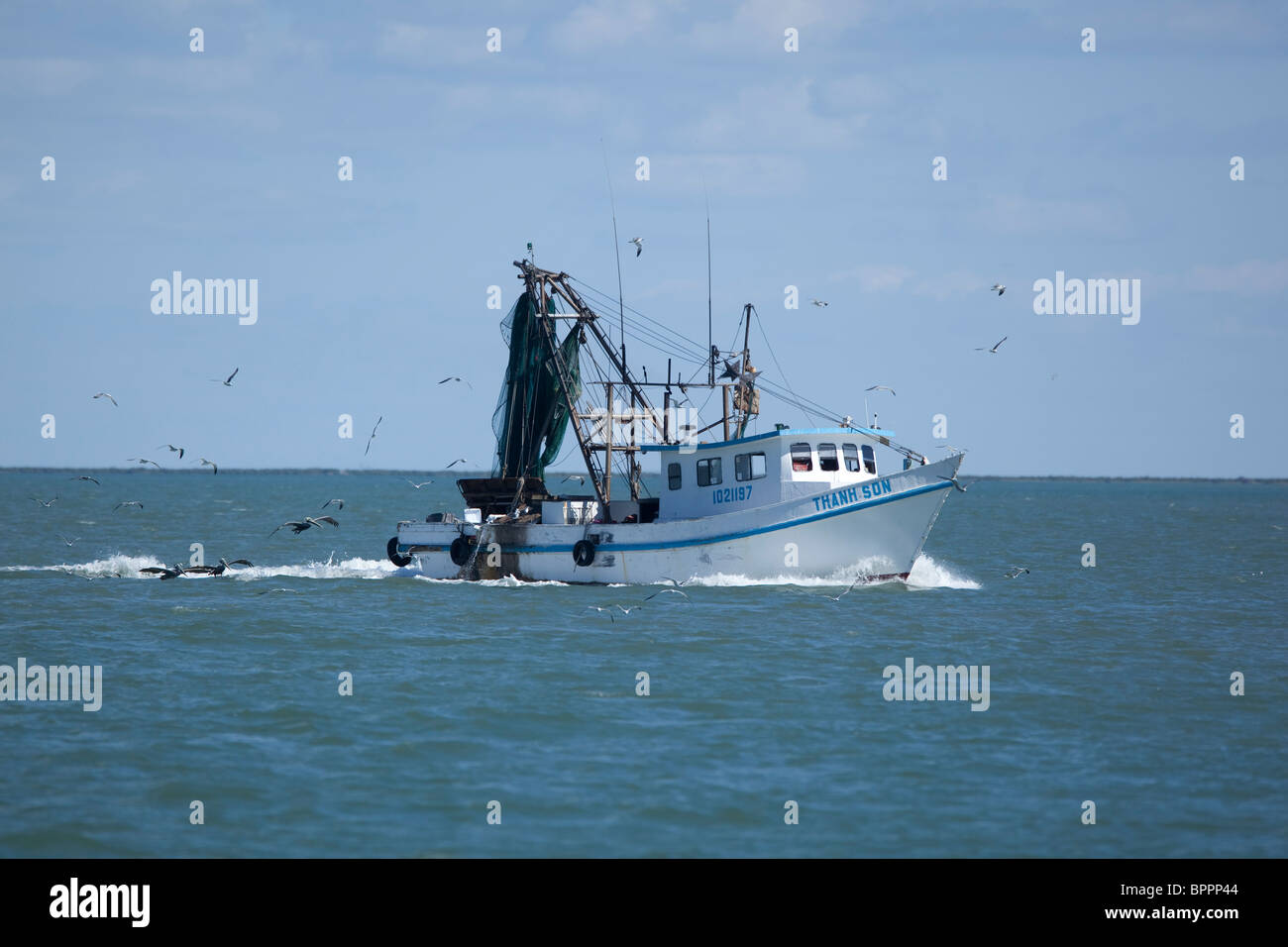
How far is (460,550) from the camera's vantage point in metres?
40.5

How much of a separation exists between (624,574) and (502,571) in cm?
435

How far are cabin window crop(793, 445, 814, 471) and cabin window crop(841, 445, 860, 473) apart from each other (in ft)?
3.28

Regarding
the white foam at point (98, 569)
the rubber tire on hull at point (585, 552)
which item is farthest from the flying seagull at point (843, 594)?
the white foam at point (98, 569)

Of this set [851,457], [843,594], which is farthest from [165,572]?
[851,457]

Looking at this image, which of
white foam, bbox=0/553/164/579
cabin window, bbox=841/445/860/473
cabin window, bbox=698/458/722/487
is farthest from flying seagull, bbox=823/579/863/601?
white foam, bbox=0/553/164/579

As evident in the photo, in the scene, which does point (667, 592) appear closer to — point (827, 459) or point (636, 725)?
point (827, 459)

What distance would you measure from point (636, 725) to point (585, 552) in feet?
57.6

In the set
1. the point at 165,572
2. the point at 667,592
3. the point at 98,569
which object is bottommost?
the point at 667,592

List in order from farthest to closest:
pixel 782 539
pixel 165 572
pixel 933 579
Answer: pixel 165 572
pixel 933 579
pixel 782 539

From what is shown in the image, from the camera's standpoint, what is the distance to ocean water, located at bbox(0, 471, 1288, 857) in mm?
15328

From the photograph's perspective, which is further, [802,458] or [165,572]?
[165,572]

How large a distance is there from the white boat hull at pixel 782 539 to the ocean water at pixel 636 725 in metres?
0.73

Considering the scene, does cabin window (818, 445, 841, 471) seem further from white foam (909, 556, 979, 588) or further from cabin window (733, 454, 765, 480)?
white foam (909, 556, 979, 588)

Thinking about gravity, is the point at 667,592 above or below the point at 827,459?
below
